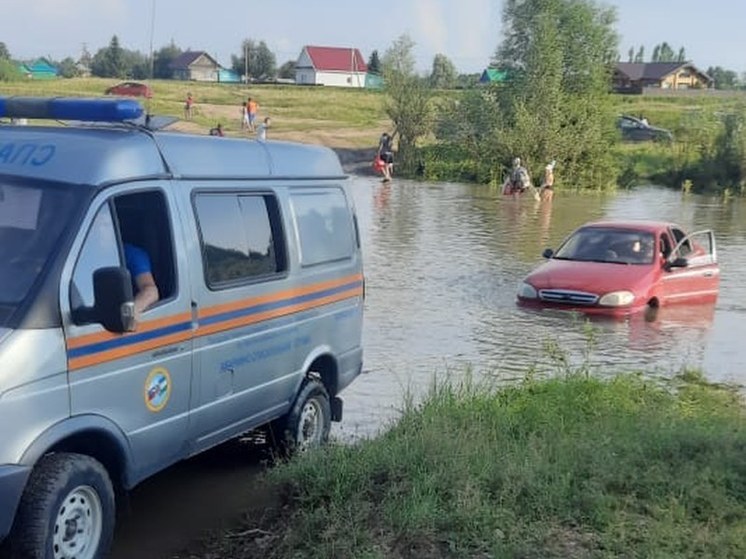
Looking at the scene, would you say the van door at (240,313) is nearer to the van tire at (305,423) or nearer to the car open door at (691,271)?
the van tire at (305,423)

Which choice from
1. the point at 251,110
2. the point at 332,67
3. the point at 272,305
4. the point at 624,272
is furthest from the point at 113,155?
the point at 332,67

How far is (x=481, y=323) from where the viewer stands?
48.5ft

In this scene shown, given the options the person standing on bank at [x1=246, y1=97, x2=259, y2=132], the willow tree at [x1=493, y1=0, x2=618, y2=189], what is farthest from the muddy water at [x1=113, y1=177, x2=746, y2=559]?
A: the willow tree at [x1=493, y1=0, x2=618, y2=189]

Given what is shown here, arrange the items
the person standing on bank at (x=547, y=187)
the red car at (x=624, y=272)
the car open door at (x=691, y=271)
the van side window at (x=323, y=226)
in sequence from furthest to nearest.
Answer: the person standing on bank at (x=547, y=187)
the car open door at (x=691, y=271)
the red car at (x=624, y=272)
the van side window at (x=323, y=226)

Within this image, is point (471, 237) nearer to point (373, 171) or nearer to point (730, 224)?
point (730, 224)

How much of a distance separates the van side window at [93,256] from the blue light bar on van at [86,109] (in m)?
0.66

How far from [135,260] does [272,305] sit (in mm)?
1413

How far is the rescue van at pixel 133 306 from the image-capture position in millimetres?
4941

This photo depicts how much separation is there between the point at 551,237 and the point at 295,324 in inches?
782

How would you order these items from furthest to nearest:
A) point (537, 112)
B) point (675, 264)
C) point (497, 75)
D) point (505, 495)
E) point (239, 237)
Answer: point (497, 75) → point (537, 112) → point (675, 264) → point (239, 237) → point (505, 495)

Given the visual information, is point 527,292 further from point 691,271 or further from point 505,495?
point 505,495

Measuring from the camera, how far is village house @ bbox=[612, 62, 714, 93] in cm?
11217

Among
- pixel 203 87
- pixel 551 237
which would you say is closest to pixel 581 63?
A: pixel 551 237

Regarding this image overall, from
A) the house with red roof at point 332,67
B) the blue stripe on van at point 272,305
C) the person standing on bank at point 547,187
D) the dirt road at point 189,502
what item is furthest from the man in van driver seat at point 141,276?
the house with red roof at point 332,67
